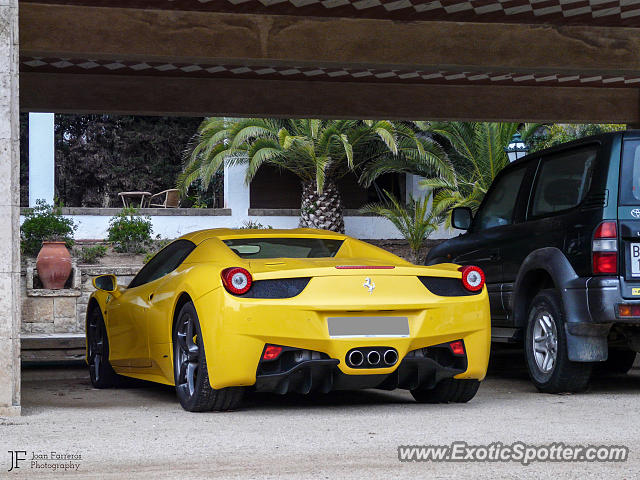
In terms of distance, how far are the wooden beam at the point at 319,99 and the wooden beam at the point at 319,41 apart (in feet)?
10.9

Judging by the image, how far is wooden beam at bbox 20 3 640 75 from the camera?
948 cm

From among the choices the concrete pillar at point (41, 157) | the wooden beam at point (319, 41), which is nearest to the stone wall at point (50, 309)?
the concrete pillar at point (41, 157)

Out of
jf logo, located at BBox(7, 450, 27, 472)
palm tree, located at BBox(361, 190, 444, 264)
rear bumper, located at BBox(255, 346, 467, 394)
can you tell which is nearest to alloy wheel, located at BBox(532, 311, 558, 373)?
rear bumper, located at BBox(255, 346, 467, 394)

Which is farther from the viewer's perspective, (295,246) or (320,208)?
(320,208)

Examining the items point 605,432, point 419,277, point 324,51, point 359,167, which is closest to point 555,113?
point 324,51

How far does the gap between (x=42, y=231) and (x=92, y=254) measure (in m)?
1.10

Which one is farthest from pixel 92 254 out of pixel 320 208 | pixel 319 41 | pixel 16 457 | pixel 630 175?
Answer: pixel 16 457

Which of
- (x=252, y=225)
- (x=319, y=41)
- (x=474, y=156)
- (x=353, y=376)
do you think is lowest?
(x=353, y=376)

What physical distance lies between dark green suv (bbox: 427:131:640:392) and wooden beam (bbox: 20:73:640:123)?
178 inches

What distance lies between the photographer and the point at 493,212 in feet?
31.6

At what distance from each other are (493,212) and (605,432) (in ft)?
12.8

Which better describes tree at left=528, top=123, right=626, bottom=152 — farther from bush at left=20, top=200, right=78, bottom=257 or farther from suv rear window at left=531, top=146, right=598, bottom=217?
suv rear window at left=531, top=146, right=598, bottom=217

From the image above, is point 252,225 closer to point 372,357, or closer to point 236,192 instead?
point 236,192

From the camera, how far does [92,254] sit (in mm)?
20828
